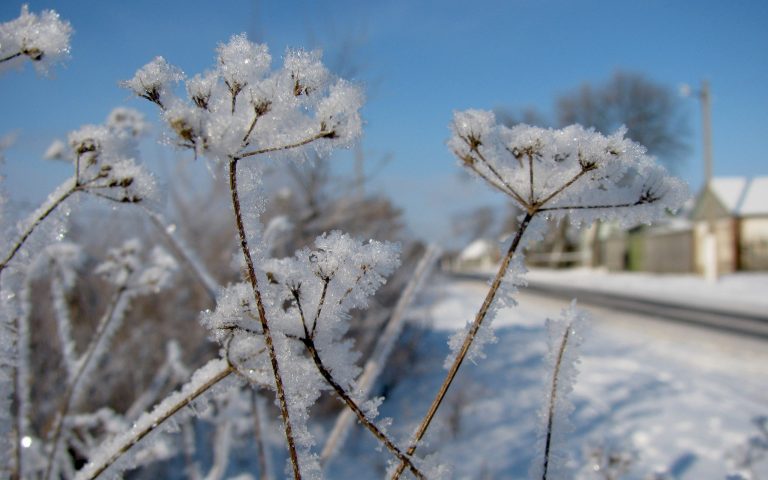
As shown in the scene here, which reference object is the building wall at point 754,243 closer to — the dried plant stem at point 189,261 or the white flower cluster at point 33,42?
the dried plant stem at point 189,261

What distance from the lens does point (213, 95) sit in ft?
2.28

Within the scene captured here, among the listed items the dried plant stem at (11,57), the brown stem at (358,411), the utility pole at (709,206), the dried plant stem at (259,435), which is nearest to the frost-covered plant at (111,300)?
the dried plant stem at (259,435)

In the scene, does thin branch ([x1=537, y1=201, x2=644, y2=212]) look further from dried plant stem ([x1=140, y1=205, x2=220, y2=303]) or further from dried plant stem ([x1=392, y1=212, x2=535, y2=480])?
dried plant stem ([x1=140, y1=205, x2=220, y2=303])

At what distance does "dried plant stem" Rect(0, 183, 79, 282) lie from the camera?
806 mm

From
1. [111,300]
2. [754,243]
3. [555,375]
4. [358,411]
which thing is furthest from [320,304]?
[754,243]

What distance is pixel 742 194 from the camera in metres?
27.0

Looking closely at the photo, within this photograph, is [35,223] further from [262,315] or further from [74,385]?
[74,385]

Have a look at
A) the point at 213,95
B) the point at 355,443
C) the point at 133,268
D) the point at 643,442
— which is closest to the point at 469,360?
the point at 213,95

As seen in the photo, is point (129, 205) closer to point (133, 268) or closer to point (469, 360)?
point (469, 360)

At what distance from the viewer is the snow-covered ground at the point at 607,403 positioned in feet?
14.6

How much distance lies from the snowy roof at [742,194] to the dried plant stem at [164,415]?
29.7 m

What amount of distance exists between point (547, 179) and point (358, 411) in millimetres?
416

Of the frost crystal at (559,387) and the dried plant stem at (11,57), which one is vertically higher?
the dried plant stem at (11,57)

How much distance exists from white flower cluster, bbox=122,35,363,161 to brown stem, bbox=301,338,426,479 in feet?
0.86
